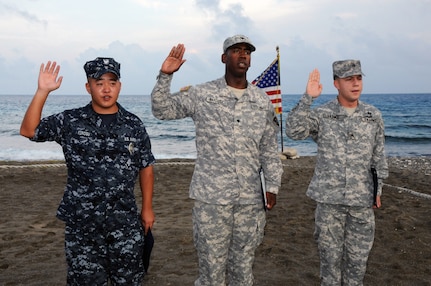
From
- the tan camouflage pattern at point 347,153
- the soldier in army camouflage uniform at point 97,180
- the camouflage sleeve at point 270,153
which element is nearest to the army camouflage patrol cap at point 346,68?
the tan camouflage pattern at point 347,153

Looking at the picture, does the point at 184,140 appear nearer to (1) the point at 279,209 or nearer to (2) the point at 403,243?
(1) the point at 279,209

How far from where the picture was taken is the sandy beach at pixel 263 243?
15.2 feet

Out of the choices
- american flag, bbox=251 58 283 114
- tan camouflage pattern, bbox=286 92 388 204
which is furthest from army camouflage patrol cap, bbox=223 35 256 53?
american flag, bbox=251 58 283 114

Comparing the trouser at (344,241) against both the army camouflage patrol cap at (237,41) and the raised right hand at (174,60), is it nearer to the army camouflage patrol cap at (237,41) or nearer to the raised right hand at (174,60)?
the army camouflage patrol cap at (237,41)

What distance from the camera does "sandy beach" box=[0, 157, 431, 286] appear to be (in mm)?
4641

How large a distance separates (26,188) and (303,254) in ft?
22.0

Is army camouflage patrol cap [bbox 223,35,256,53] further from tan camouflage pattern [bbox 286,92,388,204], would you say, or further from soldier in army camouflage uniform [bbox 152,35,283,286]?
tan camouflage pattern [bbox 286,92,388,204]

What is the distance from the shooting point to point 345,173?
364cm

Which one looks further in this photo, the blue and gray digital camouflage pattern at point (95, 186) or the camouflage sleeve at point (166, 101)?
the camouflage sleeve at point (166, 101)

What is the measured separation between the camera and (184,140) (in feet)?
92.4

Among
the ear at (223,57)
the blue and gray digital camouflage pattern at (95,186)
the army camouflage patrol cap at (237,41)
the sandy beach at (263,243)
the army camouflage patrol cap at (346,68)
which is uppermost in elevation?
the army camouflage patrol cap at (237,41)

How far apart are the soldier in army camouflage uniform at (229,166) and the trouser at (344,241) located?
63cm

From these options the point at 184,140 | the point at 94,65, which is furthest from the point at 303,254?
the point at 184,140

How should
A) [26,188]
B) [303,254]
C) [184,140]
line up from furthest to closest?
[184,140], [26,188], [303,254]
